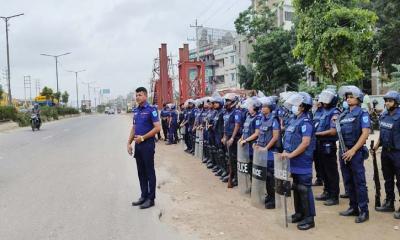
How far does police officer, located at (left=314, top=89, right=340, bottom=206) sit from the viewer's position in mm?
7454

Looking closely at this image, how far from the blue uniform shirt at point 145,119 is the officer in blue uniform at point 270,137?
1627mm

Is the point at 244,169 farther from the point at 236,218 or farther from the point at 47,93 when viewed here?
the point at 47,93

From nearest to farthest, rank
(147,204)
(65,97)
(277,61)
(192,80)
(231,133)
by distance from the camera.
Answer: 1. (147,204)
2. (231,133)
3. (192,80)
4. (277,61)
5. (65,97)

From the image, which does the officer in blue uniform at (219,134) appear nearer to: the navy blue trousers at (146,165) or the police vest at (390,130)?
the navy blue trousers at (146,165)

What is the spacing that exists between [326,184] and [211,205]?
2001 mm

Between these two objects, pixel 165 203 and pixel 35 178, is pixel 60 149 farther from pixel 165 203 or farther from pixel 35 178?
pixel 165 203

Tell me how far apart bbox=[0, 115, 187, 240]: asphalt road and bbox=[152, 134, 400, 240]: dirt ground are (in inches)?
14.7

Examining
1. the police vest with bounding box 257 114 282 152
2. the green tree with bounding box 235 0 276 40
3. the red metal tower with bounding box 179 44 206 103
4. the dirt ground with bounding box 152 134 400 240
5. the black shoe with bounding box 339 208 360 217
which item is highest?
the green tree with bounding box 235 0 276 40

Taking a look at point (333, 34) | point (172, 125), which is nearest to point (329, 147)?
point (333, 34)

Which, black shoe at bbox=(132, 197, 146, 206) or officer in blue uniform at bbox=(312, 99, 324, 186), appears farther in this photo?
officer in blue uniform at bbox=(312, 99, 324, 186)

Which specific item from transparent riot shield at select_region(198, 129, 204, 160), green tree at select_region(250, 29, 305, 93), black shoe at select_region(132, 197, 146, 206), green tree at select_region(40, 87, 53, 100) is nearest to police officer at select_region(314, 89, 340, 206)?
black shoe at select_region(132, 197, 146, 206)

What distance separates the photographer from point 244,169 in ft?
25.6

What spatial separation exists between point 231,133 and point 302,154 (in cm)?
319

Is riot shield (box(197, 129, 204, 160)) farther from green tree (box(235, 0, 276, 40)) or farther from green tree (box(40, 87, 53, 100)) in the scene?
green tree (box(40, 87, 53, 100))
